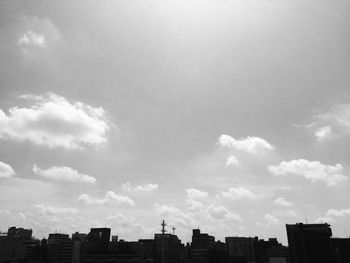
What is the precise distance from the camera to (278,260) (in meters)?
200

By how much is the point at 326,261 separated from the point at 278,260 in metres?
27.9

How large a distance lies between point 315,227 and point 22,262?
187 metres

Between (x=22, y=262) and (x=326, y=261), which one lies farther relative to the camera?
(x=22, y=262)

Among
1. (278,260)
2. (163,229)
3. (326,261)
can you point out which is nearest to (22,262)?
(163,229)

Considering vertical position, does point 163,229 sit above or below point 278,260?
above

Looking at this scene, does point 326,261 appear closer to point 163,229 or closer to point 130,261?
point 163,229

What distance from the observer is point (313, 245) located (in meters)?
194

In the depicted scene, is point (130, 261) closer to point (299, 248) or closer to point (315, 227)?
point (299, 248)

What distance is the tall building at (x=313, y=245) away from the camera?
190 m

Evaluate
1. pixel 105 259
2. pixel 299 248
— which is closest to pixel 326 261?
pixel 299 248

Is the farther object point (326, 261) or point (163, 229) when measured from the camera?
point (163, 229)

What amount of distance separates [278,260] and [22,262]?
163060 mm

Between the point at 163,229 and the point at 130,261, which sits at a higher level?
the point at 163,229

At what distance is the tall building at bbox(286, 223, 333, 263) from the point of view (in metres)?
190
